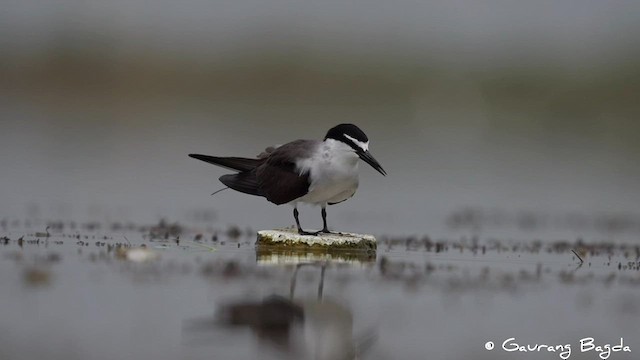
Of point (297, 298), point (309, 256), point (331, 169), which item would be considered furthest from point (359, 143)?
point (297, 298)

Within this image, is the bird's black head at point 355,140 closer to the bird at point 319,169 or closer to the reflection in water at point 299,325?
the bird at point 319,169

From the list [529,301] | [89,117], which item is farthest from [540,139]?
[529,301]

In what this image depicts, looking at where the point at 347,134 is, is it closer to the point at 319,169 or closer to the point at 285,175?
the point at 319,169

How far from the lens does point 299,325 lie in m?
6.84

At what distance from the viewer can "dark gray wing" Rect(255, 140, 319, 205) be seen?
10086 mm

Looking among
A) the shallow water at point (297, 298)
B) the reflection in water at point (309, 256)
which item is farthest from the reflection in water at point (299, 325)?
the reflection in water at point (309, 256)

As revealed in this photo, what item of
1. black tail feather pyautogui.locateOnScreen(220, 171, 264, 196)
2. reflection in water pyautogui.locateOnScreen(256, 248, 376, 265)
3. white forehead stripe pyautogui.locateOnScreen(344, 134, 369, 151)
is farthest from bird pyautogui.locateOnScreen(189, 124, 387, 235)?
reflection in water pyautogui.locateOnScreen(256, 248, 376, 265)

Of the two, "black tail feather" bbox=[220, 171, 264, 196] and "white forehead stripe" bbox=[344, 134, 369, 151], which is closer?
"white forehead stripe" bbox=[344, 134, 369, 151]

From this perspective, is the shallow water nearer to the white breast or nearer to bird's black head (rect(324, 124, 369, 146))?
the white breast

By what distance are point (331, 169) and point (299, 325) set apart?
3186 mm

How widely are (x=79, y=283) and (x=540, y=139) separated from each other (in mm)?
14082

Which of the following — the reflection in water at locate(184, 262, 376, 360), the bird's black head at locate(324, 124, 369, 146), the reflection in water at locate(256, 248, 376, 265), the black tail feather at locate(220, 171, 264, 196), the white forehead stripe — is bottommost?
the reflection in water at locate(184, 262, 376, 360)

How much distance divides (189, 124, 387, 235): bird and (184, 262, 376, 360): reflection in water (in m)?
2.38

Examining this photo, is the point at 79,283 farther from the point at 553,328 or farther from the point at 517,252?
the point at 517,252
